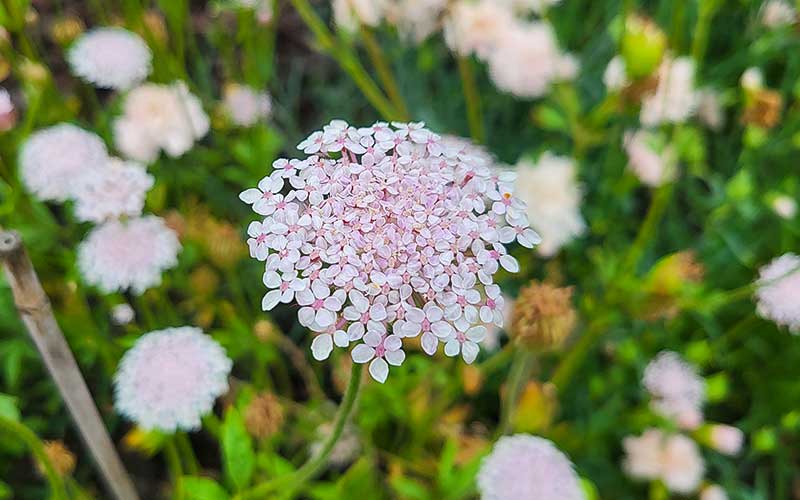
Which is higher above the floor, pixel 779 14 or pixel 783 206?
pixel 779 14

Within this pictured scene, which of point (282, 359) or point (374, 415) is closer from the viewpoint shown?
point (374, 415)

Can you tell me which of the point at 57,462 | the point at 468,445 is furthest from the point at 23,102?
the point at 468,445

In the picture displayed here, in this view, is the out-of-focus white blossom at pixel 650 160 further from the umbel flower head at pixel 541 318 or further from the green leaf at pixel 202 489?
the green leaf at pixel 202 489

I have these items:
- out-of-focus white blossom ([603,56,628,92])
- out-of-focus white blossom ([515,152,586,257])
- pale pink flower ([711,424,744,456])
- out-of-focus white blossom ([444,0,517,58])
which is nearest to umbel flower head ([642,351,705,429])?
pale pink flower ([711,424,744,456])

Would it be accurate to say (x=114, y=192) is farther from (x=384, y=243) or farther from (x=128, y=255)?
(x=384, y=243)

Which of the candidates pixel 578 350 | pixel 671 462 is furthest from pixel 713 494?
pixel 578 350

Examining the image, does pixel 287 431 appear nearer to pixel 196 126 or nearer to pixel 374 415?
pixel 374 415
